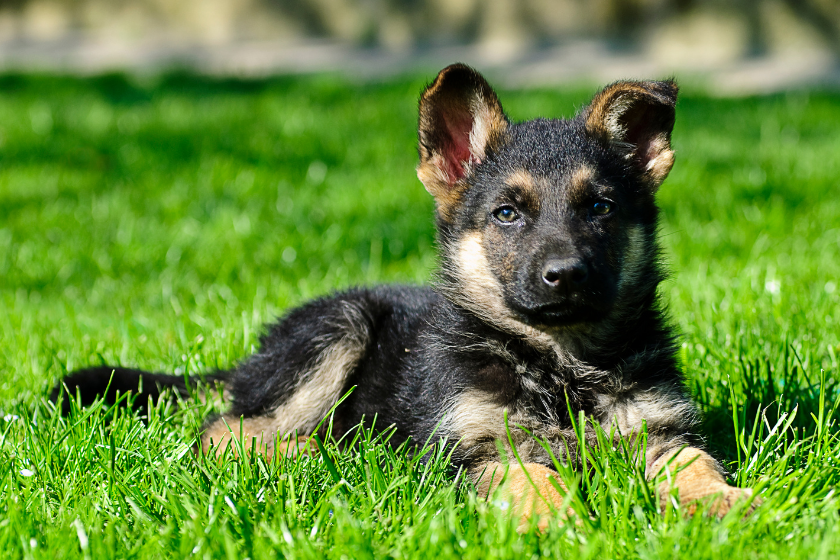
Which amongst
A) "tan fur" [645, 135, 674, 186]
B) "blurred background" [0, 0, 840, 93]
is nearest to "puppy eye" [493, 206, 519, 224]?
"tan fur" [645, 135, 674, 186]

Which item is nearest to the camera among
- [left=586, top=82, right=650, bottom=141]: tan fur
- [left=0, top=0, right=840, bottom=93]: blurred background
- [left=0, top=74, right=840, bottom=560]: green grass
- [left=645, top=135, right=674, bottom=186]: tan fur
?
[left=0, top=74, right=840, bottom=560]: green grass

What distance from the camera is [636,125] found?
10.5ft

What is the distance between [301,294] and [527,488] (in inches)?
117

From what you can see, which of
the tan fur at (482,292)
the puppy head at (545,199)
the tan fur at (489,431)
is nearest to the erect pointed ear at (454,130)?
the puppy head at (545,199)

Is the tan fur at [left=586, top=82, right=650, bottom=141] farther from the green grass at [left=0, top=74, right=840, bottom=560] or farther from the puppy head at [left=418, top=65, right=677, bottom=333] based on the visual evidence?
the green grass at [left=0, top=74, right=840, bottom=560]

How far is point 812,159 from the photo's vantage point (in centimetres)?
701

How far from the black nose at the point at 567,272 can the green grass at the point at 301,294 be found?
1.78 feet

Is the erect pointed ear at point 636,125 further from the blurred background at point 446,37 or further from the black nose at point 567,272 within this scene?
the blurred background at point 446,37

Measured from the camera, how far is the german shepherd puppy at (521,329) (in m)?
2.68

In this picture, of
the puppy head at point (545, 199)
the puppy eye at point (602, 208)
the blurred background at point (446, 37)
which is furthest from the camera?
the blurred background at point (446, 37)

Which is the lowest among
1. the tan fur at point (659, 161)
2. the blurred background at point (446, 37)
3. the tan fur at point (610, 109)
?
the blurred background at point (446, 37)

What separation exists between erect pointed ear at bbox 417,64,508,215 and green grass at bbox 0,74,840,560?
101 centimetres

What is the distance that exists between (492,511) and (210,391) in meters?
1.74

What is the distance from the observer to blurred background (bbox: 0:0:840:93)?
39.6 feet
